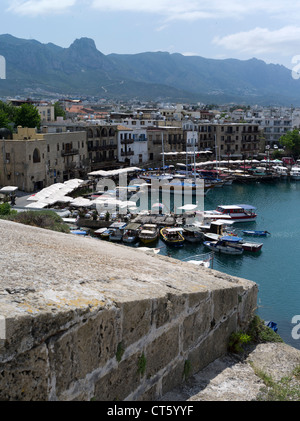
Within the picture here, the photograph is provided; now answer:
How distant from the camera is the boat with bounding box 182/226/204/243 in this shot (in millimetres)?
36688

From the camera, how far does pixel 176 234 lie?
119ft

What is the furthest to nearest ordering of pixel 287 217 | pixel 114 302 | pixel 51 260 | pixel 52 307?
1. pixel 287 217
2. pixel 51 260
3. pixel 114 302
4. pixel 52 307

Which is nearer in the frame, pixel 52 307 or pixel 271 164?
pixel 52 307

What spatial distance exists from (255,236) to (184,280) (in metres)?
31.5

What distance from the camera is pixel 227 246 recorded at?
113 ft

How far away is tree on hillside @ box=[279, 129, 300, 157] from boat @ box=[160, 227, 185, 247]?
58.4 meters

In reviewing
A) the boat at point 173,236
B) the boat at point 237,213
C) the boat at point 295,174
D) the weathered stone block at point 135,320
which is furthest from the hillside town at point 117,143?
the weathered stone block at point 135,320

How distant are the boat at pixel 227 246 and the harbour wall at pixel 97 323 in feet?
83.1

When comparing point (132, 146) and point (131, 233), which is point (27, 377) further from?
point (132, 146)

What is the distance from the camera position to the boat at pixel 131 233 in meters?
35.8

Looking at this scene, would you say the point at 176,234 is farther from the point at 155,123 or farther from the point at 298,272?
the point at 155,123

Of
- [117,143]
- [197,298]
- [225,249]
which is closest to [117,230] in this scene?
[225,249]
